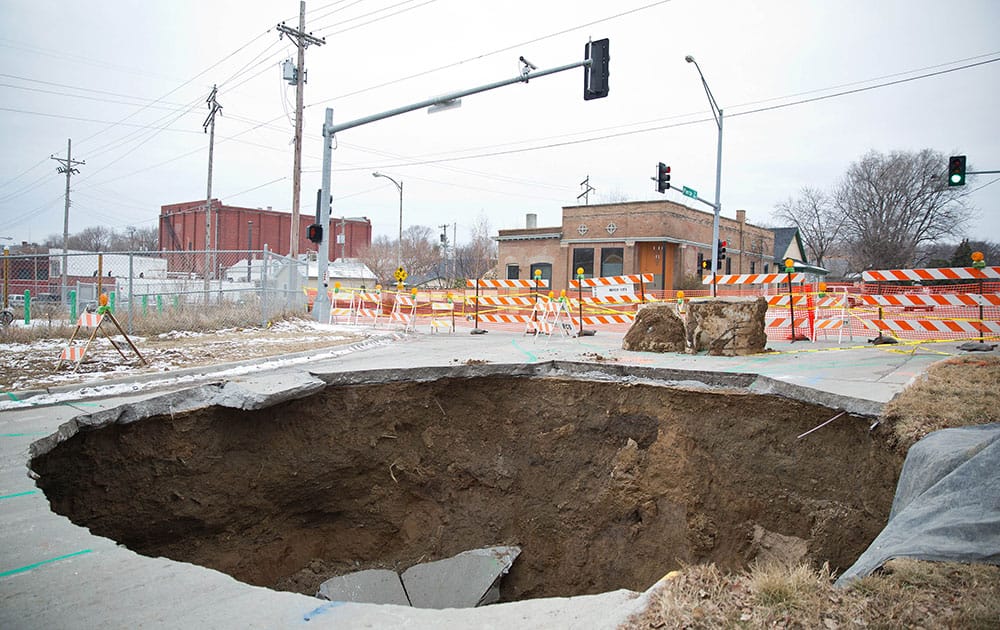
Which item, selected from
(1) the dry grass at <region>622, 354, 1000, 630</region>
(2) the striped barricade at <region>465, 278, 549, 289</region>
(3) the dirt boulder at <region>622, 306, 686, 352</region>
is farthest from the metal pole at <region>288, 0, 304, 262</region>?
(1) the dry grass at <region>622, 354, 1000, 630</region>

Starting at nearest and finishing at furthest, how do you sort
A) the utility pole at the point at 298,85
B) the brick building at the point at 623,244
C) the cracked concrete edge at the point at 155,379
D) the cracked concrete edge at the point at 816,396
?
the cracked concrete edge at the point at 816,396, the cracked concrete edge at the point at 155,379, the utility pole at the point at 298,85, the brick building at the point at 623,244

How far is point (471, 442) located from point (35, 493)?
16.2 ft

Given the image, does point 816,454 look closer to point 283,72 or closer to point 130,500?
point 130,500

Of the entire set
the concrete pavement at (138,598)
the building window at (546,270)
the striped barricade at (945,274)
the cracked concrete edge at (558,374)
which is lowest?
the concrete pavement at (138,598)

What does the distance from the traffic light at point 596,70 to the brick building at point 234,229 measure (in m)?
46.6

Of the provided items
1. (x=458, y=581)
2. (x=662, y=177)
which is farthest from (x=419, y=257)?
(x=458, y=581)

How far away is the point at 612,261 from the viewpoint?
35.9m

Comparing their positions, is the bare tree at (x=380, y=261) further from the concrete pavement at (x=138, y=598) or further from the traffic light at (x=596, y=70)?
the concrete pavement at (x=138, y=598)

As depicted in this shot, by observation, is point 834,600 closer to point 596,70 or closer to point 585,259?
point 596,70

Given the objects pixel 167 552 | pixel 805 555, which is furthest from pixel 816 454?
pixel 167 552

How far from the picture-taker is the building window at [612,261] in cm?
3541

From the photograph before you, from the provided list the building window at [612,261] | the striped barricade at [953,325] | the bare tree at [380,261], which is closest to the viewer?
the striped barricade at [953,325]

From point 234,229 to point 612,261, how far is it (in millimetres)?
42484

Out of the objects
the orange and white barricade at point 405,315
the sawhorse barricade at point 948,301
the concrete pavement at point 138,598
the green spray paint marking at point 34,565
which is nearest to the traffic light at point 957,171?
the sawhorse barricade at point 948,301
